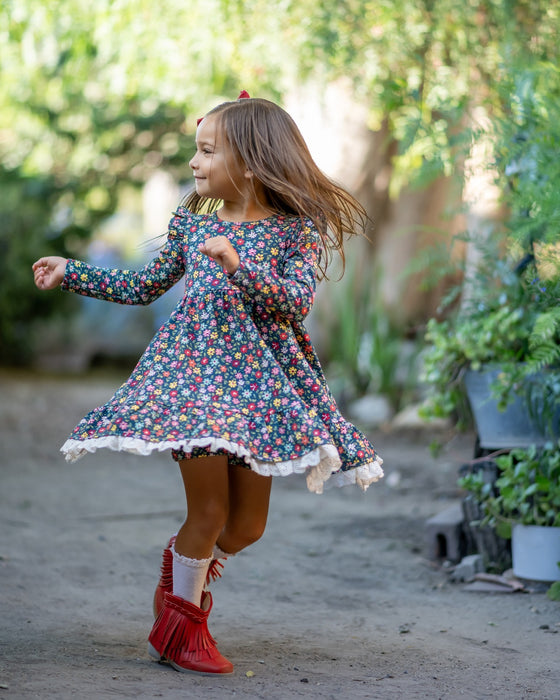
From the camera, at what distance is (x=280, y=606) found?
3.26m

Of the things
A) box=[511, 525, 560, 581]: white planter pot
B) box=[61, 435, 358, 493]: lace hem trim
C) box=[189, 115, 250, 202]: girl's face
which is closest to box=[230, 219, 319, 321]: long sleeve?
box=[189, 115, 250, 202]: girl's face

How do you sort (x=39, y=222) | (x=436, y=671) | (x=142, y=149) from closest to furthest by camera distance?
(x=436, y=671)
(x=39, y=222)
(x=142, y=149)

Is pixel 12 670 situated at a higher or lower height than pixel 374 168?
lower

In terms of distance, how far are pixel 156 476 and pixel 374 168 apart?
420 centimetres

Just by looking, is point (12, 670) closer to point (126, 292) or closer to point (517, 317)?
point (126, 292)

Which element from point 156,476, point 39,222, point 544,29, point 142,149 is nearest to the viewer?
point 544,29

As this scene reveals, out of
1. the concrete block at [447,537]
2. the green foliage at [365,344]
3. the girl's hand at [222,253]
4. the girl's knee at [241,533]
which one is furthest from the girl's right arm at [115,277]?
the green foliage at [365,344]

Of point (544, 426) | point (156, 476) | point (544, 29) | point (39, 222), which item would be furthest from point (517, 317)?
point (39, 222)

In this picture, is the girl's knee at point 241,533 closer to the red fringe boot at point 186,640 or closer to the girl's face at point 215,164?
the red fringe boot at point 186,640

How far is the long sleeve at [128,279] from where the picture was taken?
100 inches

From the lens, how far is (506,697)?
2295 mm

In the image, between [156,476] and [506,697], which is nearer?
[506,697]

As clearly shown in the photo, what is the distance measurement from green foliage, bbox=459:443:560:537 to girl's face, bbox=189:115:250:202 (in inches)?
60.6

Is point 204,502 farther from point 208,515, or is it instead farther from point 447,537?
point 447,537
